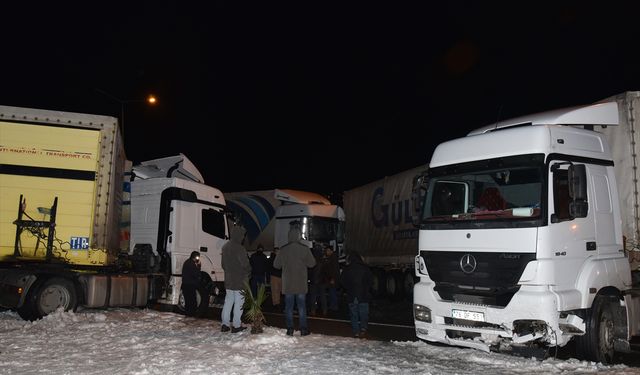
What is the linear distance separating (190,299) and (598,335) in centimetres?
841

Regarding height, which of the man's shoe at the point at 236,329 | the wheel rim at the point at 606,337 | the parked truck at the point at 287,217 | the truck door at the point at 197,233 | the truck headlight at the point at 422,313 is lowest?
the man's shoe at the point at 236,329

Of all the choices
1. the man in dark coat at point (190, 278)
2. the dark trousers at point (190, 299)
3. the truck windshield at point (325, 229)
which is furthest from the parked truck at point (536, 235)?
the truck windshield at point (325, 229)

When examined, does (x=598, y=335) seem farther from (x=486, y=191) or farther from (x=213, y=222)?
(x=213, y=222)

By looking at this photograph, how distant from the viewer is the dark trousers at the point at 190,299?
12641 millimetres

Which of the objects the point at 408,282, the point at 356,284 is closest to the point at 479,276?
the point at 356,284

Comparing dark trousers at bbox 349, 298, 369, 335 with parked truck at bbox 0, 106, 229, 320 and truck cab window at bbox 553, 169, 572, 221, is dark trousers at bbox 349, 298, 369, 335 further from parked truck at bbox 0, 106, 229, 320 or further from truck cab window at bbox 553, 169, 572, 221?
parked truck at bbox 0, 106, 229, 320

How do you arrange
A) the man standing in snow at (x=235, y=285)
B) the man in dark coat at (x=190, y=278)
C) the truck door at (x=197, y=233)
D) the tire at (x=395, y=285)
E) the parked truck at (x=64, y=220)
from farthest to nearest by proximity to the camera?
the tire at (x=395, y=285)
the truck door at (x=197, y=233)
the man in dark coat at (x=190, y=278)
the parked truck at (x=64, y=220)
the man standing in snow at (x=235, y=285)

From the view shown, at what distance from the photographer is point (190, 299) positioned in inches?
504

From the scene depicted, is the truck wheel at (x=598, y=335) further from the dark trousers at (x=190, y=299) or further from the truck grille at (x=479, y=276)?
the dark trousers at (x=190, y=299)

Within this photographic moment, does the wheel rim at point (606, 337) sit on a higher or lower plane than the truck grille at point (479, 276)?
lower

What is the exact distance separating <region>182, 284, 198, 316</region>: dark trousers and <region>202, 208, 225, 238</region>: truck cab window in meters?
1.85

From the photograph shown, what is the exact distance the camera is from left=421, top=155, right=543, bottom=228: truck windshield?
→ 24.0ft

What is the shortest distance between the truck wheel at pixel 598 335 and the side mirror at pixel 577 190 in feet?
4.30

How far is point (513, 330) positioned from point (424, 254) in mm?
1682
